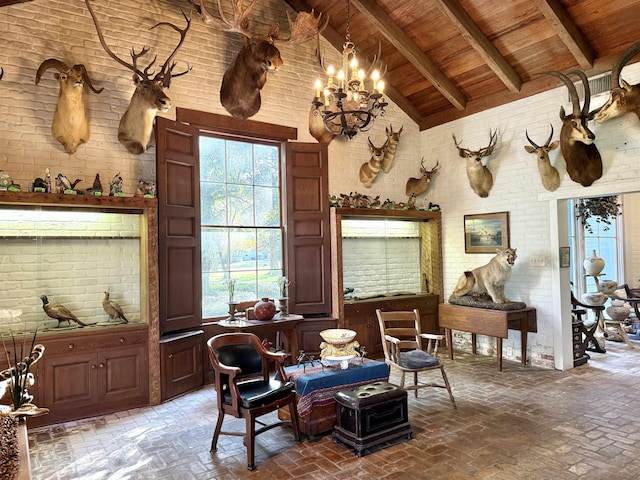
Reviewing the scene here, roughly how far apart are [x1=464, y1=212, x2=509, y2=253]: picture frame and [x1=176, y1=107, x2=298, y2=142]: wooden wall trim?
3.14 m

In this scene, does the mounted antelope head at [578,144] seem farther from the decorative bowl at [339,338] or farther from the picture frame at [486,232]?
the decorative bowl at [339,338]

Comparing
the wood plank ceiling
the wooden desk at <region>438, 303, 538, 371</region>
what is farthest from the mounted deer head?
the wooden desk at <region>438, 303, 538, 371</region>

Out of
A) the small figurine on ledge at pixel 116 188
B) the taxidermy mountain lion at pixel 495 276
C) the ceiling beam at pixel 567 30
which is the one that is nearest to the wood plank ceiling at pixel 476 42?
the ceiling beam at pixel 567 30

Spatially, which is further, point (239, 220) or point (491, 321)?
point (239, 220)

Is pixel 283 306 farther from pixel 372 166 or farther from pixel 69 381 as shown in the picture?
pixel 372 166

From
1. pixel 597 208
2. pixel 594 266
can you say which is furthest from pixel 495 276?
pixel 597 208

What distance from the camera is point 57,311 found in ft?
14.9

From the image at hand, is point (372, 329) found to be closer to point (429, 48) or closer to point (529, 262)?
point (529, 262)

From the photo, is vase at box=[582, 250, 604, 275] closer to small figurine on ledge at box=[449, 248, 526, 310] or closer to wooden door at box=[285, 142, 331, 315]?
small figurine on ledge at box=[449, 248, 526, 310]

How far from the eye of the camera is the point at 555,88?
589 cm

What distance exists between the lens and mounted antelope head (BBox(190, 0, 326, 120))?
525 cm

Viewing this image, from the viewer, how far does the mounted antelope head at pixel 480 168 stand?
21.7ft

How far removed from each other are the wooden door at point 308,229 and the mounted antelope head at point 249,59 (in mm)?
894

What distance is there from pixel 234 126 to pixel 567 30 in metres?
4.25
